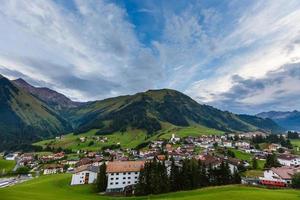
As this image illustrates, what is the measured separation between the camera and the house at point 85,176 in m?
106

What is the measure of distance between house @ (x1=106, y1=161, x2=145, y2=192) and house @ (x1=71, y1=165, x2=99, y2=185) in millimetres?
14602

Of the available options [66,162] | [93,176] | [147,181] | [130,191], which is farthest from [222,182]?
[66,162]

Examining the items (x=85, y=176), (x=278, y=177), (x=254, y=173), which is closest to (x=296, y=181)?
(x=278, y=177)

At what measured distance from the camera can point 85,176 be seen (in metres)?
109

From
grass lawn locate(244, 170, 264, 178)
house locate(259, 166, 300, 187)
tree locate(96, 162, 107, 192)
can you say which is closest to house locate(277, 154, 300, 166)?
grass lawn locate(244, 170, 264, 178)

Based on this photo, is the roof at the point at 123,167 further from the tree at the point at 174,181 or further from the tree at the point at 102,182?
the tree at the point at 174,181

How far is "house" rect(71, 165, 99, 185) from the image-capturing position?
105625 mm

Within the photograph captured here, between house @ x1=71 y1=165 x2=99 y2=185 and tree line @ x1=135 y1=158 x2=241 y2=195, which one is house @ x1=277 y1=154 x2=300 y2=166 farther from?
house @ x1=71 y1=165 x2=99 y2=185

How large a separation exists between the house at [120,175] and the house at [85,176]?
14.6 meters

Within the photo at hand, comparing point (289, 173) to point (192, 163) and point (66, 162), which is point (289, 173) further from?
point (66, 162)

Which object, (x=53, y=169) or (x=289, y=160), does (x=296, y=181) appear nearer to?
(x=289, y=160)

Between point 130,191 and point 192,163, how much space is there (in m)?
24.0

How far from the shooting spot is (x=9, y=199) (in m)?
52.8

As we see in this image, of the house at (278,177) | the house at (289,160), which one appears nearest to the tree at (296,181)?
the house at (278,177)
